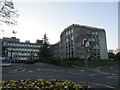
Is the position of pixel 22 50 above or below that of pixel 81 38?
below

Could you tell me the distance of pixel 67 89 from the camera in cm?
517

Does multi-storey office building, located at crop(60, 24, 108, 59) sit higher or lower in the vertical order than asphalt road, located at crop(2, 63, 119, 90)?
higher

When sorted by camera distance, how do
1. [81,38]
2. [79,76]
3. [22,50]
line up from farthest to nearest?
[22,50], [81,38], [79,76]

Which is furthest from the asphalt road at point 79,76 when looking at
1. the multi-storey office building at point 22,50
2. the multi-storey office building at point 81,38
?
the multi-storey office building at point 22,50

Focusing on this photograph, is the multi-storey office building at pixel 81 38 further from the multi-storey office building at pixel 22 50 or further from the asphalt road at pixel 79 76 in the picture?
the multi-storey office building at pixel 22 50

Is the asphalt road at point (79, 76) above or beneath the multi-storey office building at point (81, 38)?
beneath

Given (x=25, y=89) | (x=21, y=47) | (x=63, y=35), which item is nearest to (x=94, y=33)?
(x=63, y=35)

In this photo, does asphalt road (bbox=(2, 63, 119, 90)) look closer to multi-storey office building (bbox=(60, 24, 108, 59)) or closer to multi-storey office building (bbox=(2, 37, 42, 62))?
multi-storey office building (bbox=(60, 24, 108, 59))

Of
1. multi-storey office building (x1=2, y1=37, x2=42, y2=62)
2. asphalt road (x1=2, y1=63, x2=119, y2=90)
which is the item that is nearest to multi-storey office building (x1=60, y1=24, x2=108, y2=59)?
asphalt road (x1=2, y1=63, x2=119, y2=90)

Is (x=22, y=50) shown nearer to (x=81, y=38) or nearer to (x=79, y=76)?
(x=81, y=38)

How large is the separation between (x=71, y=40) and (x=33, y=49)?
5236 cm

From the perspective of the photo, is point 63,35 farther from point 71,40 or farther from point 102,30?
point 102,30

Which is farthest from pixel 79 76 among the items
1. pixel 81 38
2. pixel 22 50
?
pixel 22 50

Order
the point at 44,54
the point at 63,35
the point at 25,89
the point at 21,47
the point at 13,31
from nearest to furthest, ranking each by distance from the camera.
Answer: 1. the point at 25,89
2. the point at 13,31
3. the point at 44,54
4. the point at 63,35
5. the point at 21,47
